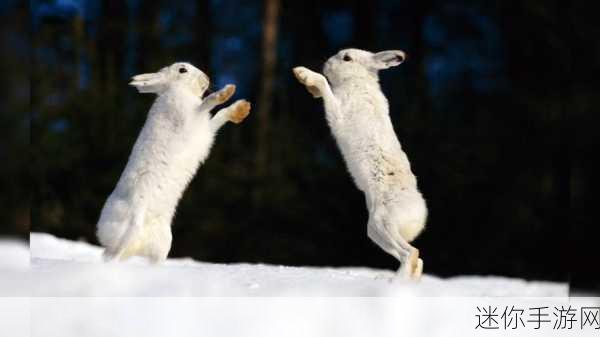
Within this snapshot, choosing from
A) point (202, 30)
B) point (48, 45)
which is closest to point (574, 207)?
point (202, 30)

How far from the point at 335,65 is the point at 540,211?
179 inches

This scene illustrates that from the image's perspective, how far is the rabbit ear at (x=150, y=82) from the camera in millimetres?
4449

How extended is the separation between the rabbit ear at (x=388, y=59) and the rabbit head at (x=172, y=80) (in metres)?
1.18

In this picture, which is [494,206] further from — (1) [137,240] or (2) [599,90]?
(1) [137,240]

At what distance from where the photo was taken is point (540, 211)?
8133 mm

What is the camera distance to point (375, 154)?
13.5 feet

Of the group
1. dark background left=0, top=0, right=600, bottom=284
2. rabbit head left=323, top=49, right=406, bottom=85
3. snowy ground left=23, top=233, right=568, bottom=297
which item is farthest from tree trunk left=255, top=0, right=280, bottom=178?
snowy ground left=23, top=233, right=568, bottom=297

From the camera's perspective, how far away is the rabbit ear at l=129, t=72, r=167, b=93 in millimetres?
4449

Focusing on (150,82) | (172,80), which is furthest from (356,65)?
(150,82)

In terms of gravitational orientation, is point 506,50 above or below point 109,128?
above

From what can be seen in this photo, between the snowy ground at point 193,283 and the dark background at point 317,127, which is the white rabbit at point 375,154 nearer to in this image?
Answer: the snowy ground at point 193,283

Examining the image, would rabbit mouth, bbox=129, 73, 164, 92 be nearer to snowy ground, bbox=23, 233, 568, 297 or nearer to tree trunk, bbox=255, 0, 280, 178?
snowy ground, bbox=23, 233, 568, 297

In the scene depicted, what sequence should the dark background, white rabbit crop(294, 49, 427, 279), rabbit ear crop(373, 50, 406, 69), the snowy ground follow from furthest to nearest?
the dark background → rabbit ear crop(373, 50, 406, 69) → white rabbit crop(294, 49, 427, 279) → the snowy ground

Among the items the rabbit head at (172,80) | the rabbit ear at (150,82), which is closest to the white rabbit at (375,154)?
the rabbit head at (172,80)
